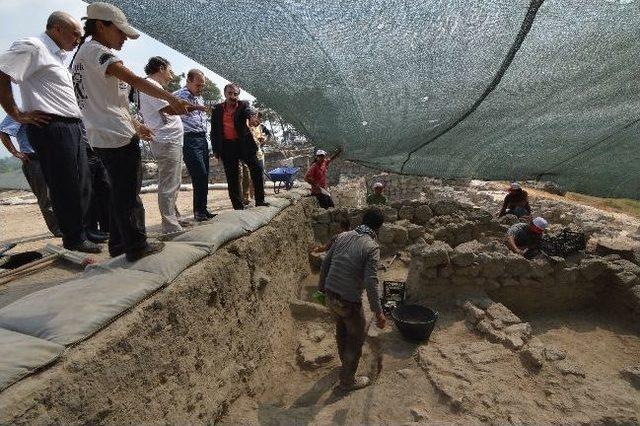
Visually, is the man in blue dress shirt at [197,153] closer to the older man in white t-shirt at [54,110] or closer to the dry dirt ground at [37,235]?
the dry dirt ground at [37,235]

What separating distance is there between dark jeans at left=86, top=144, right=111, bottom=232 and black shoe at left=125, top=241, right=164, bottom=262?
882 millimetres

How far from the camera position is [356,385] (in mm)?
3424

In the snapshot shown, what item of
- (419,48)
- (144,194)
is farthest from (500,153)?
(144,194)

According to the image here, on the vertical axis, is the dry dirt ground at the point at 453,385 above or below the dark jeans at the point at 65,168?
below

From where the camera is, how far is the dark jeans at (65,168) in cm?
244

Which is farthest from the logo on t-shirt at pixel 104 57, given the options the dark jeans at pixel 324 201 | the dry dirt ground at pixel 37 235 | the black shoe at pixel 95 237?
the dark jeans at pixel 324 201

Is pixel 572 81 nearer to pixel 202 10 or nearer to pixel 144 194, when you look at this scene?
pixel 202 10

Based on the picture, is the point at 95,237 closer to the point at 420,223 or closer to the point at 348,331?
the point at 348,331

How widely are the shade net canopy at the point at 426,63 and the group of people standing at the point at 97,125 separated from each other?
39cm

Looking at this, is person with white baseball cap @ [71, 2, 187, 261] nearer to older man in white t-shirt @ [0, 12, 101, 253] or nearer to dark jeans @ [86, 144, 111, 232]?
older man in white t-shirt @ [0, 12, 101, 253]

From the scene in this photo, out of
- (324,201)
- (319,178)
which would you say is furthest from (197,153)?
(324,201)

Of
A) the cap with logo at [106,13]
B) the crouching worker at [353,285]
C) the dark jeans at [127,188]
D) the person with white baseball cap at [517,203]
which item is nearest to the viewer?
the cap with logo at [106,13]

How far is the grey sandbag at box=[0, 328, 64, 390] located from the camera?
1239 mm

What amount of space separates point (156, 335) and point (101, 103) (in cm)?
131
